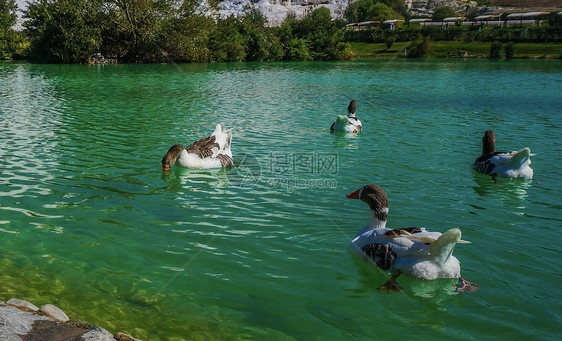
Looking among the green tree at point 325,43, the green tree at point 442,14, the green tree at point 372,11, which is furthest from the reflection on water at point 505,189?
the green tree at point 442,14

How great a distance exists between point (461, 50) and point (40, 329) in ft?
323

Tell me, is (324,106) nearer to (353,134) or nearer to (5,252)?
(353,134)

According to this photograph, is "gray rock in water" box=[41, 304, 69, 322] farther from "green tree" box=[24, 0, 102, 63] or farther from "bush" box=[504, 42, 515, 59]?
"bush" box=[504, 42, 515, 59]

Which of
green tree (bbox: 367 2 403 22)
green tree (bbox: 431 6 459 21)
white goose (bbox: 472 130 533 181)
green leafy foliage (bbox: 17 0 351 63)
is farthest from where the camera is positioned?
green tree (bbox: 367 2 403 22)

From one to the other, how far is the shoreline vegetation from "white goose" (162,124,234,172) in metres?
50.5

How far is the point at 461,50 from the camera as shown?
91688mm

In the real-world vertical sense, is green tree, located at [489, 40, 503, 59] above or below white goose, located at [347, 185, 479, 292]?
above

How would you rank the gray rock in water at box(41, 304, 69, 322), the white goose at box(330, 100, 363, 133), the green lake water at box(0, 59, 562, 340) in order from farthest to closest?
the white goose at box(330, 100, 363, 133), the green lake water at box(0, 59, 562, 340), the gray rock in water at box(41, 304, 69, 322)

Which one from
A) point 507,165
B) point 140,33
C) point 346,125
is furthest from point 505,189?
point 140,33

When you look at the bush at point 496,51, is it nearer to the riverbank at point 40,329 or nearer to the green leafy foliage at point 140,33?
the green leafy foliage at point 140,33

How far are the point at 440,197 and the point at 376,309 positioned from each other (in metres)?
4.88

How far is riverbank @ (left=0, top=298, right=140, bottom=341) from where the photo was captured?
3.98 metres

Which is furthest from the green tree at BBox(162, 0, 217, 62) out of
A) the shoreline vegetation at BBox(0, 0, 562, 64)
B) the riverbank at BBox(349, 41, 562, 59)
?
the riverbank at BBox(349, 41, 562, 59)

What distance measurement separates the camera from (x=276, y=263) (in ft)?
22.3
